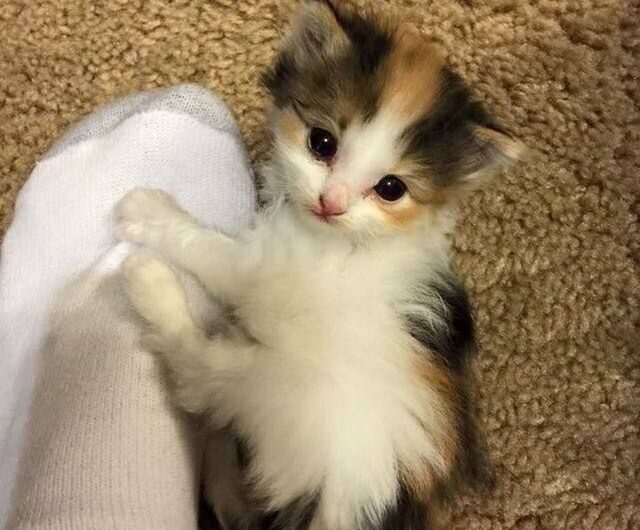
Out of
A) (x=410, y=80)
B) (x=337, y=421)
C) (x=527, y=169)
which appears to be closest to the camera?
(x=337, y=421)

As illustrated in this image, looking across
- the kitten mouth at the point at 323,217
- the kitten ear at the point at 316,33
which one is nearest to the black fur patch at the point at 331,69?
the kitten ear at the point at 316,33

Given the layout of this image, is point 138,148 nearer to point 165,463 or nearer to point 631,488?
point 165,463

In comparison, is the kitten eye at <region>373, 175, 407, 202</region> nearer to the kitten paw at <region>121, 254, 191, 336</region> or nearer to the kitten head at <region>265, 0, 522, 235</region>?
the kitten head at <region>265, 0, 522, 235</region>

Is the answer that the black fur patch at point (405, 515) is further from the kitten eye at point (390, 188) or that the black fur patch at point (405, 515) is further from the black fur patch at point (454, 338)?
the kitten eye at point (390, 188)

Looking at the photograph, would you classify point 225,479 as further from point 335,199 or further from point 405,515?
point 335,199

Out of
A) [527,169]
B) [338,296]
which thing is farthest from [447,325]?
[527,169]

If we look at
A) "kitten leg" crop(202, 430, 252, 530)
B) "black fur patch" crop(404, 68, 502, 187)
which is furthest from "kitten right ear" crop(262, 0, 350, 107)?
"kitten leg" crop(202, 430, 252, 530)
